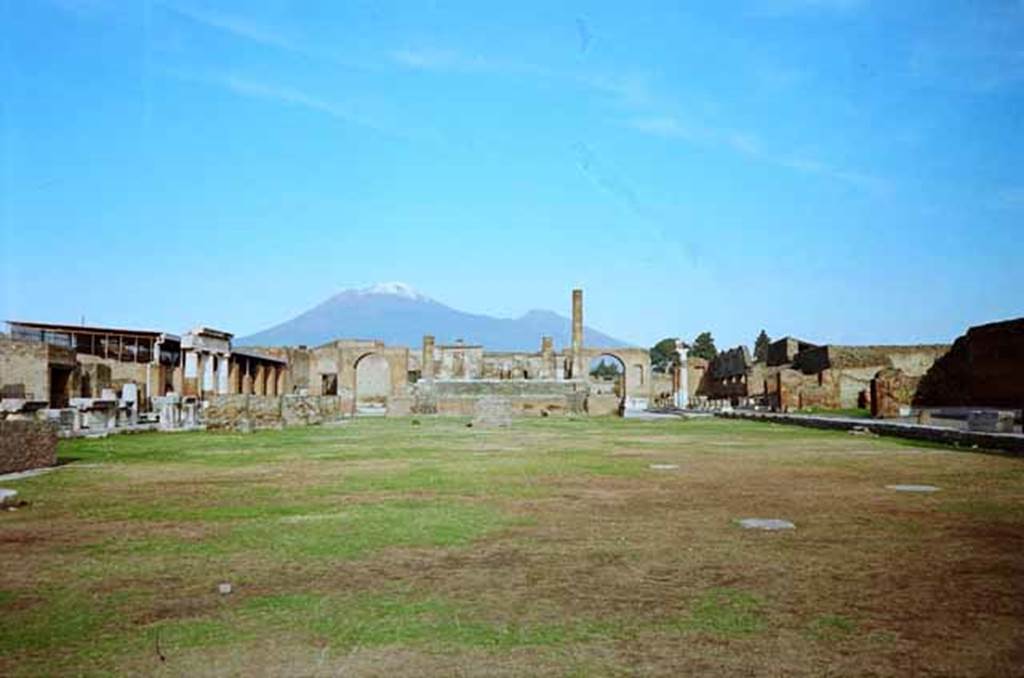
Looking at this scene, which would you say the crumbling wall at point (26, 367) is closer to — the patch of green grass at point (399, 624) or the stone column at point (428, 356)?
the stone column at point (428, 356)

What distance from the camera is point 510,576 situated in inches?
193

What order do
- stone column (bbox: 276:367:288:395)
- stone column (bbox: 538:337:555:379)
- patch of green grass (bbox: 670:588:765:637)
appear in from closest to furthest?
patch of green grass (bbox: 670:588:765:637), stone column (bbox: 276:367:288:395), stone column (bbox: 538:337:555:379)

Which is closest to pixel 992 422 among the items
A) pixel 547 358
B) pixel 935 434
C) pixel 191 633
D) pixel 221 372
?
pixel 935 434

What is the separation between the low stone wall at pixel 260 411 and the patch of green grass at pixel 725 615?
69.5 feet

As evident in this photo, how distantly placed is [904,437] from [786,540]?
1526 cm

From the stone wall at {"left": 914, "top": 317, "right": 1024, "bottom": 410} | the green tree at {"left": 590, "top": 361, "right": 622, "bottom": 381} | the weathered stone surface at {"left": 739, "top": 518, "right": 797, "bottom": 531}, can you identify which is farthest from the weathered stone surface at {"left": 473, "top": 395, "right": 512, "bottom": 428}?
the green tree at {"left": 590, "top": 361, "right": 622, "bottom": 381}

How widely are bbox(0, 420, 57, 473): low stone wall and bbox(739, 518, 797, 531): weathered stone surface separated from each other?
9377mm

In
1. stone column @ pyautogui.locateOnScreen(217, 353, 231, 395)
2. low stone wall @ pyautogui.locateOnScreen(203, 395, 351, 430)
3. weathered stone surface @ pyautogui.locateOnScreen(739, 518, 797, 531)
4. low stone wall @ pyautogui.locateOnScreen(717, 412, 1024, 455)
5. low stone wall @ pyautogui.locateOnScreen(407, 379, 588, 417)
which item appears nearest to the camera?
weathered stone surface @ pyautogui.locateOnScreen(739, 518, 797, 531)

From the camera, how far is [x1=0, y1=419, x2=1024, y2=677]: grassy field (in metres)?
3.46

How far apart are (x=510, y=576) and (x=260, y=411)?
70.5ft

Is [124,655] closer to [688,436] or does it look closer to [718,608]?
[718,608]

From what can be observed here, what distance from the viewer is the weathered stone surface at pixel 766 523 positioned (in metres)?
6.66

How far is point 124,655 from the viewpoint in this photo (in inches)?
136

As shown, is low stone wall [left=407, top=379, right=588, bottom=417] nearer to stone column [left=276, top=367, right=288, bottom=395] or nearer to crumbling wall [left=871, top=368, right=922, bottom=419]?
crumbling wall [left=871, top=368, right=922, bottom=419]
